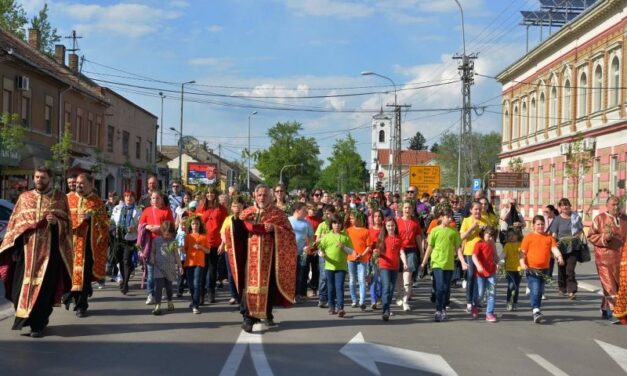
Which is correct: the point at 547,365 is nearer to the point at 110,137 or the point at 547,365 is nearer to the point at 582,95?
the point at 582,95

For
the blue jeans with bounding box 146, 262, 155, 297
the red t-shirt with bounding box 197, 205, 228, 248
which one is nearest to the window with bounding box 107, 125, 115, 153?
the red t-shirt with bounding box 197, 205, 228, 248

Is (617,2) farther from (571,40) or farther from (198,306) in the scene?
(198,306)

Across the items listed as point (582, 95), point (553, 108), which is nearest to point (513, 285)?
point (582, 95)

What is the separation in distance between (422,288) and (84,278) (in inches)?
282

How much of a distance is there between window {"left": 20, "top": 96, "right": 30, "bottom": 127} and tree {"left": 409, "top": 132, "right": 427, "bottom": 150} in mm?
163320

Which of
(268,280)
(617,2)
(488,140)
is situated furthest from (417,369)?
(488,140)

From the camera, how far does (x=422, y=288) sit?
49.8 feet

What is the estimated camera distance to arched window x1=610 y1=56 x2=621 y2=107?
3195cm

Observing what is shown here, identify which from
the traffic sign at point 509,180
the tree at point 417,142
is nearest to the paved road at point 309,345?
the traffic sign at point 509,180

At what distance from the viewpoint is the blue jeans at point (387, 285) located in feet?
34.8

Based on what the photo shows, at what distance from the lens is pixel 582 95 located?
37062mm

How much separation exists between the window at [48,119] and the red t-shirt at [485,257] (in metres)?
27.8

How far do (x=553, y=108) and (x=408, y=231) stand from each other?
106ft

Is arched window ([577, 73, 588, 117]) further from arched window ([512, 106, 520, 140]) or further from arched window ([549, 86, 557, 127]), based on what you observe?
arched window ([512, 106, 520, 140])
